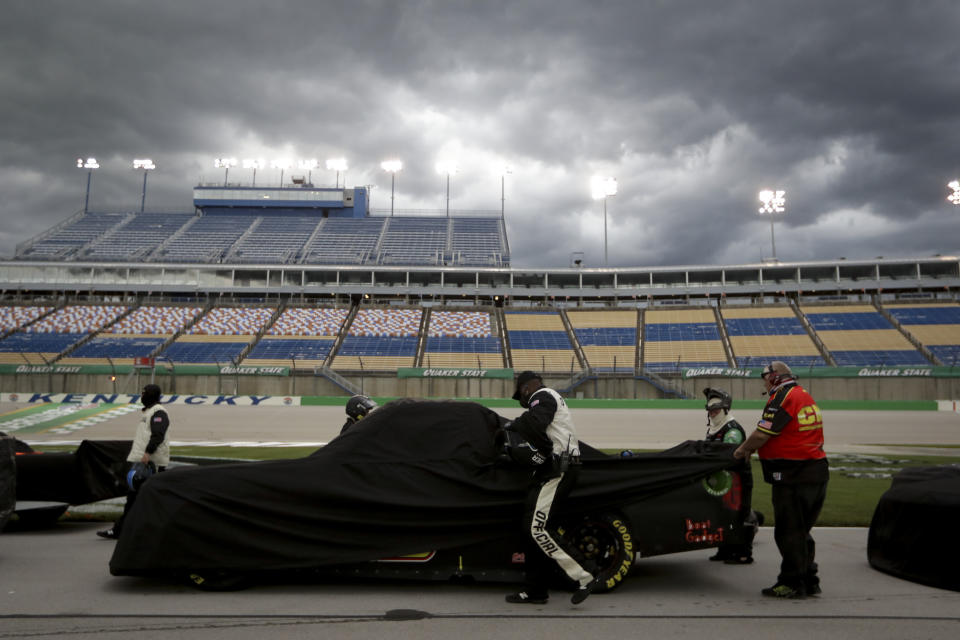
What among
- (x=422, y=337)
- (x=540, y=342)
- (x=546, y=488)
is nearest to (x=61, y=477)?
(x=546, y=488)

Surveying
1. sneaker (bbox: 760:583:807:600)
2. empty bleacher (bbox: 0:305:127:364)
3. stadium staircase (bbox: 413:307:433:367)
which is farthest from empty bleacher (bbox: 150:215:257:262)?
sneaker (bbox: 760:583:807:600)

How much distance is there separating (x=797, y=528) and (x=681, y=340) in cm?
4497

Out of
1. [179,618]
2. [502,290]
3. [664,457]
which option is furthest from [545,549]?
[502,290]

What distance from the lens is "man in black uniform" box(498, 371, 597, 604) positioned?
4.40 metres

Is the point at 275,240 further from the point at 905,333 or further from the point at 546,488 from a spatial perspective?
the point at 546,488

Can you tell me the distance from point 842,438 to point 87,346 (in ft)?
163

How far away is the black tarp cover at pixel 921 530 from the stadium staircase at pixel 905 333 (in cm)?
4529

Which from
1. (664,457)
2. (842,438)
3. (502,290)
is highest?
(502,290)

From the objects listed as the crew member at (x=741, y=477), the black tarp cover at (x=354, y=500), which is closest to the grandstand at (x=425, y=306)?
the crew member at (x=741, y=477)

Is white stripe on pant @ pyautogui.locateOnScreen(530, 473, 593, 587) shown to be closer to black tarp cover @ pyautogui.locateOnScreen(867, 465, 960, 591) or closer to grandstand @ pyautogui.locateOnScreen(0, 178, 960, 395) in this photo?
black tarp cover @ pyautogui.locateOnScreen(867, 465, 960, 591)

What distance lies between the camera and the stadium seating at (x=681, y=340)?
4394cm

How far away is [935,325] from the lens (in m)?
47.1

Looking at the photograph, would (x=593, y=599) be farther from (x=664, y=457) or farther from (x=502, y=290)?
(x=502, y=290)

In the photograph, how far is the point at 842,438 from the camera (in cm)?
2186
